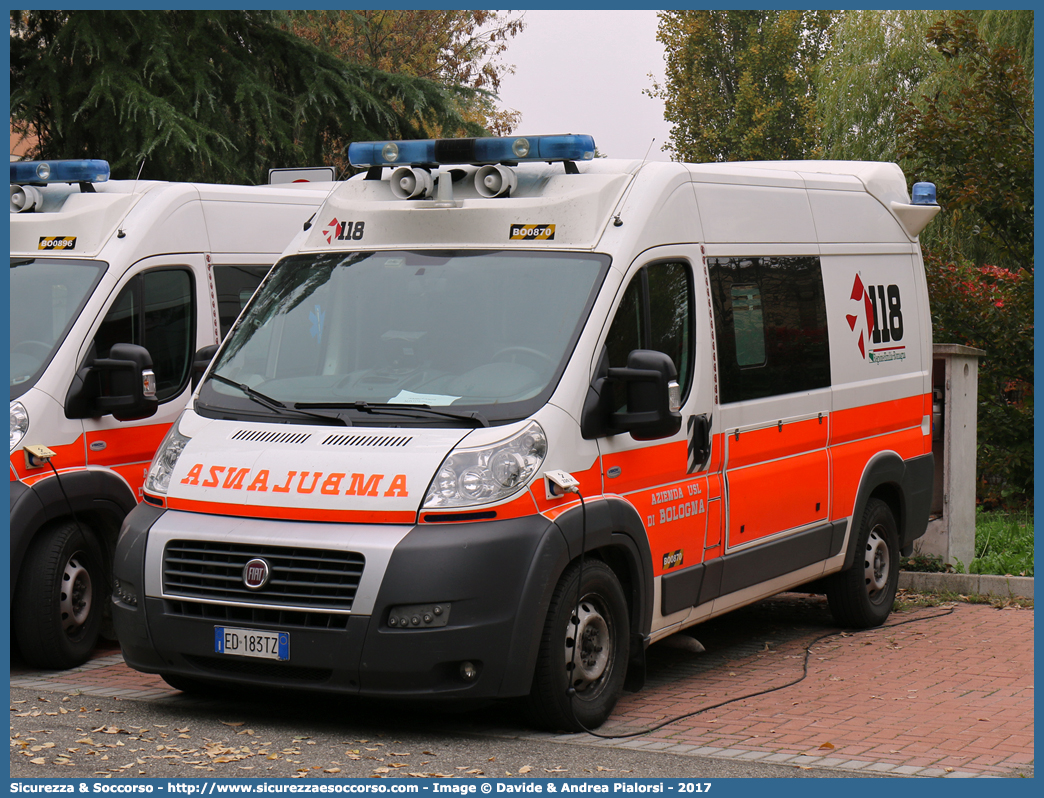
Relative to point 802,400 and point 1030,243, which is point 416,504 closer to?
point 802,400

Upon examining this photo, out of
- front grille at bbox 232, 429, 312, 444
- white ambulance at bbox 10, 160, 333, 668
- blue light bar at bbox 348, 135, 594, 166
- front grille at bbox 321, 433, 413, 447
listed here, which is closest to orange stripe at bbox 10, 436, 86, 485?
white ambulance at bbox 10, 160, 333, 668

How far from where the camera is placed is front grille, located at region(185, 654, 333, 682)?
232 inches

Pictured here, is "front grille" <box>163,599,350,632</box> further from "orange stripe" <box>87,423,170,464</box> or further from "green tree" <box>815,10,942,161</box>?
"green tree" <box>815,10,942,161</box>

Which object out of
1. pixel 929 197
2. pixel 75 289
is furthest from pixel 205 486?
pixel 929 197

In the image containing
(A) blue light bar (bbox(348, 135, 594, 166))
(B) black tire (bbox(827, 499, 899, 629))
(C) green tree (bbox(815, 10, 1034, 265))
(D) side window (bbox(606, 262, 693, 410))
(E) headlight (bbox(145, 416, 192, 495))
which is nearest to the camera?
(E) headlight (bbox(145, 416, 192, 495))

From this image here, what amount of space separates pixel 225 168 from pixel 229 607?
9.39m

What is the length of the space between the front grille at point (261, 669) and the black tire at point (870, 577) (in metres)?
4.19

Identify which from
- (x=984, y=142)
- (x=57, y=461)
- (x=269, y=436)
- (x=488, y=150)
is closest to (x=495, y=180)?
(x=488, y=150)

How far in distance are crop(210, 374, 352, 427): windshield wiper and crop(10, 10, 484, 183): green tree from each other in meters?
7.21

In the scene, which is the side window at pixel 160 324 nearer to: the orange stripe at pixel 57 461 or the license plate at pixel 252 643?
the orange stripe at pixel 57 461

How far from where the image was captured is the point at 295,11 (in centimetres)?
1641

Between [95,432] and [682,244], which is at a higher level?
[682,244]

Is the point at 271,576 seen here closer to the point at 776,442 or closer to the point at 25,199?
the point at 776,442

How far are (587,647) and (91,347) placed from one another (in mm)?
3366
